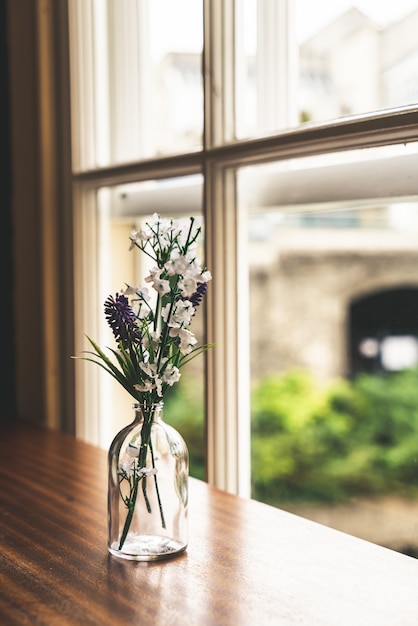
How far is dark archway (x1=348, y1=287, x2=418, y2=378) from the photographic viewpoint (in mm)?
9086

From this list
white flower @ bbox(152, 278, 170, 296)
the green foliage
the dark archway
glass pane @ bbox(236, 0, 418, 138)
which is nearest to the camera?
white flower @ bbox(152, 278, 170, 296)

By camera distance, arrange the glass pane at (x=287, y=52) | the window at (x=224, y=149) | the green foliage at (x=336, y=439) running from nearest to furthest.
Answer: the window at (x=224, y=149), the glass pane at (x=287, y=52), the green foliage at (x=336, y=439)

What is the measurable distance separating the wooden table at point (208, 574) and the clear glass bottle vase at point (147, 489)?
3 centimetres

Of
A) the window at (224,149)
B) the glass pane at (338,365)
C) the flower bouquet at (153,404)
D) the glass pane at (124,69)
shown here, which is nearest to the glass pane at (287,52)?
the window at (224,149)

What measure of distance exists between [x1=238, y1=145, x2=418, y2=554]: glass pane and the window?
6534mm

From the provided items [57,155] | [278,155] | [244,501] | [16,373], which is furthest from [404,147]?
[16,373]

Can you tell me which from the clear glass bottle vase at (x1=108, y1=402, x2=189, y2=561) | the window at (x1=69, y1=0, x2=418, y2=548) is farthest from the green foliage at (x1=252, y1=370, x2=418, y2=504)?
the clear glass bottle vase at (x1=108, y1=402, x2=189, y2=561)

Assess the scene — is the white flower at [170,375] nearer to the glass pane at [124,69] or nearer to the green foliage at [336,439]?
the glass pane at [124,69]

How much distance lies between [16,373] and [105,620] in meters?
1.49

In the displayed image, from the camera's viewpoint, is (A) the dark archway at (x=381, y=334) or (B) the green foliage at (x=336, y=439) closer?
(A) the dark archway at (x=381, y=334)

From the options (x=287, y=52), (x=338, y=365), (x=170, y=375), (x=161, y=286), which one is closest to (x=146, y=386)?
(x=170, y=375)

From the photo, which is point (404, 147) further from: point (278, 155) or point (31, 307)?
point (31, 307)

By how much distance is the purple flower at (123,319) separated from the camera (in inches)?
45.4

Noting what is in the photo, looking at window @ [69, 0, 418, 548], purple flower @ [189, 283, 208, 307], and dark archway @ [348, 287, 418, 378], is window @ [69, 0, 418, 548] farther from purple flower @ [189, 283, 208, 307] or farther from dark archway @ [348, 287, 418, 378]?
dark archway @ [348, 287, 418, 378]
